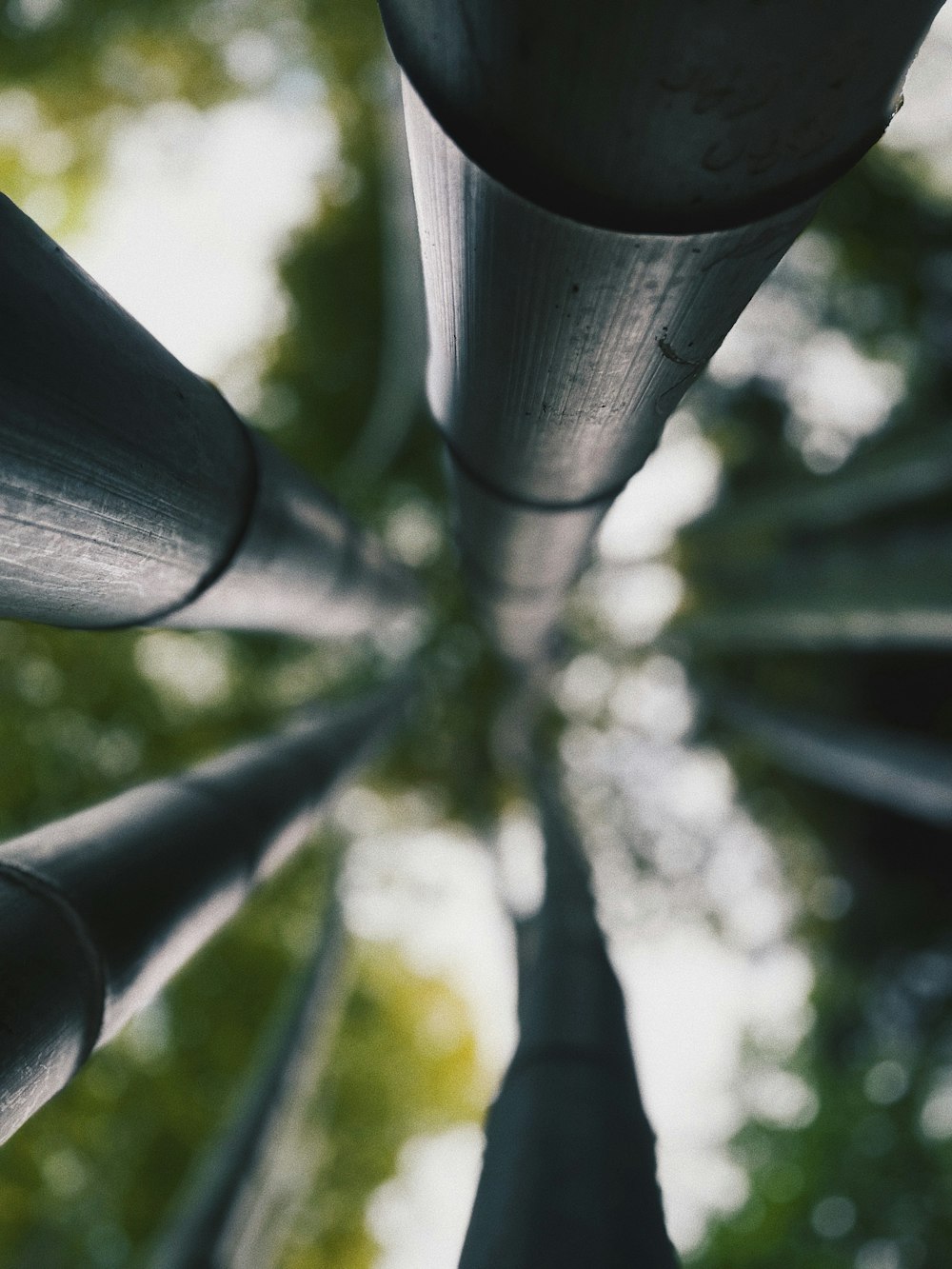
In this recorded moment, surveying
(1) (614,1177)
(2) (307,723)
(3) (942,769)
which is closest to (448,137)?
(1) (614,1177)

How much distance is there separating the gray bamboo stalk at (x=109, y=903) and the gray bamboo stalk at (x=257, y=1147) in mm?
3843

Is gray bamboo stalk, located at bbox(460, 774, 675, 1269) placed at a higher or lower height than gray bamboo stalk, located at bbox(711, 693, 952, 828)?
lower

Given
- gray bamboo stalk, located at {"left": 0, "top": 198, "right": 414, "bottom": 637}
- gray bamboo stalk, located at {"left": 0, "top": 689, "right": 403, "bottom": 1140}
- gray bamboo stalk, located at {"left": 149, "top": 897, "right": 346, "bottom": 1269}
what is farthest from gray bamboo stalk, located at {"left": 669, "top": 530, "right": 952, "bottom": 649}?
gray bamboo stalk, located at {"left": 149, "top": 897, "right": 346, "bottom": 1269}

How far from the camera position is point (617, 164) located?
1.06 metres

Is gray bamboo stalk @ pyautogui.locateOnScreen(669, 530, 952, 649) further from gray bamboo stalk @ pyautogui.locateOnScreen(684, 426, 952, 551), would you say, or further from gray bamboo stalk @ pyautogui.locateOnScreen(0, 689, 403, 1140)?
gray bamboo stalk @ pyautogui.locateOnScreen(0, 689, 403, 1140)

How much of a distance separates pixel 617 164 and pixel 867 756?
24.3 feet

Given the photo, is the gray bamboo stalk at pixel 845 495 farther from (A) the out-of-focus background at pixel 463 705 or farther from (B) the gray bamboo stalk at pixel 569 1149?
(B) the gray bamboo stalk at pixel 569 1149

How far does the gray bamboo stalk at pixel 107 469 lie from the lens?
1246mm

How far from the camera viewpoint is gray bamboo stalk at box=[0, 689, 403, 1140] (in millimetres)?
1657

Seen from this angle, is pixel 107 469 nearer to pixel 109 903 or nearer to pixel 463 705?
pixel 109 903

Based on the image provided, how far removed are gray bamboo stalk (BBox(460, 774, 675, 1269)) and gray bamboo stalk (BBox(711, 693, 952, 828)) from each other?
4.43 m

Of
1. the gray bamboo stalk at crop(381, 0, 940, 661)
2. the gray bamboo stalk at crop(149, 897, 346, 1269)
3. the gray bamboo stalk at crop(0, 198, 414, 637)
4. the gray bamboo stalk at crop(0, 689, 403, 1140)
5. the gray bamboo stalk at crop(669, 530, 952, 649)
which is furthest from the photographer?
the gray bamboo stalk at crop(669, 530, 952, 649)

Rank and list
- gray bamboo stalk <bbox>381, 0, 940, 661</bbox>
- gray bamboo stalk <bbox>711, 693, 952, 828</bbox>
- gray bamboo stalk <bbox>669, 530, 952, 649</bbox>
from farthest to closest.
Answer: gray bamboo stalk <bbox>669, 530, 952, 649</bbox> → gray bamboo stalk <bbox>711, 693, 952, 828</bbox> → gray bamboo stalk <bbox>381, 0, 940, 661</bbox>

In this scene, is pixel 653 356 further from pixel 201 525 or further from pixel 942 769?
pixel 942 769
